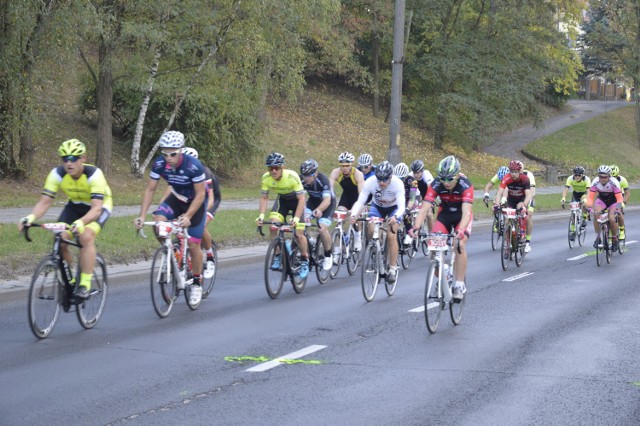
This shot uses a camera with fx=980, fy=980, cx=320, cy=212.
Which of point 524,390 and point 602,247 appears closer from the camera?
point 524,390

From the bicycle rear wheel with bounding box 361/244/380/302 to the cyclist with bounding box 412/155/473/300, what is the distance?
1388 millimetres

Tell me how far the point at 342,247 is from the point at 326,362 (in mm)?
7331

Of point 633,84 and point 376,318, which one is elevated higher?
point 633,84

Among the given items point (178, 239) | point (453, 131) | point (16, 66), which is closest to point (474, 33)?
point (453, 131)

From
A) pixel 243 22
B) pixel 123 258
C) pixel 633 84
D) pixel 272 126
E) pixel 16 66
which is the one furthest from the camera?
pixel 633 84

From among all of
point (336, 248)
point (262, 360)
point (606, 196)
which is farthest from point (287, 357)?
A: point (606, 196)

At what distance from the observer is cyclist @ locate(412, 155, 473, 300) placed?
35.9ft

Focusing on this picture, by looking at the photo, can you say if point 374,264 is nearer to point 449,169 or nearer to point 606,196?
point 449,169

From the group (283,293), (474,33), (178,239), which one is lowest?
(283,293)

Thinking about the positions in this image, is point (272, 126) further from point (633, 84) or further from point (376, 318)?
point (376, 318)

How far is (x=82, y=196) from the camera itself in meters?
10.2

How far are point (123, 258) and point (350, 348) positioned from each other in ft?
21.5

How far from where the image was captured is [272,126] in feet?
146

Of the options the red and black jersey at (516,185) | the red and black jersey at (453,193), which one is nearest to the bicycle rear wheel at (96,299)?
the red and black jersey at (453,193)
